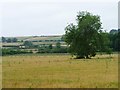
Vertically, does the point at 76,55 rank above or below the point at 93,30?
below

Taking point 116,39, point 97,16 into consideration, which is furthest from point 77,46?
point 116,39

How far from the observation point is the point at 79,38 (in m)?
90.0

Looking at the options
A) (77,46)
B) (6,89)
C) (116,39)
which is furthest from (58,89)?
(116,39)

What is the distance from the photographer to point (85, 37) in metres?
90.4

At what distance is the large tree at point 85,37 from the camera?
89.6 meters

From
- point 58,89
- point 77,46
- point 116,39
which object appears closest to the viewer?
point 58,89

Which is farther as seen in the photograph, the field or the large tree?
the large tree

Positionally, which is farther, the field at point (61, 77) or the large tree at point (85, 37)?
the large tree at point (85, 37)

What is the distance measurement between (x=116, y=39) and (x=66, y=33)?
26.4 metres

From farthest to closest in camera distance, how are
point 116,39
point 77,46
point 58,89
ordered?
1. point 116,39
2. point 77,46
3. point 58,89

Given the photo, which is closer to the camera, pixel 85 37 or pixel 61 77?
pixel 61 77

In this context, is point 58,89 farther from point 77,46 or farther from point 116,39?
point 116,39

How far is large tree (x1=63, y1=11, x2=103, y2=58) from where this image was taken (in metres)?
89.6

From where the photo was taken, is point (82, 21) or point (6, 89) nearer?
point (6, 89)
